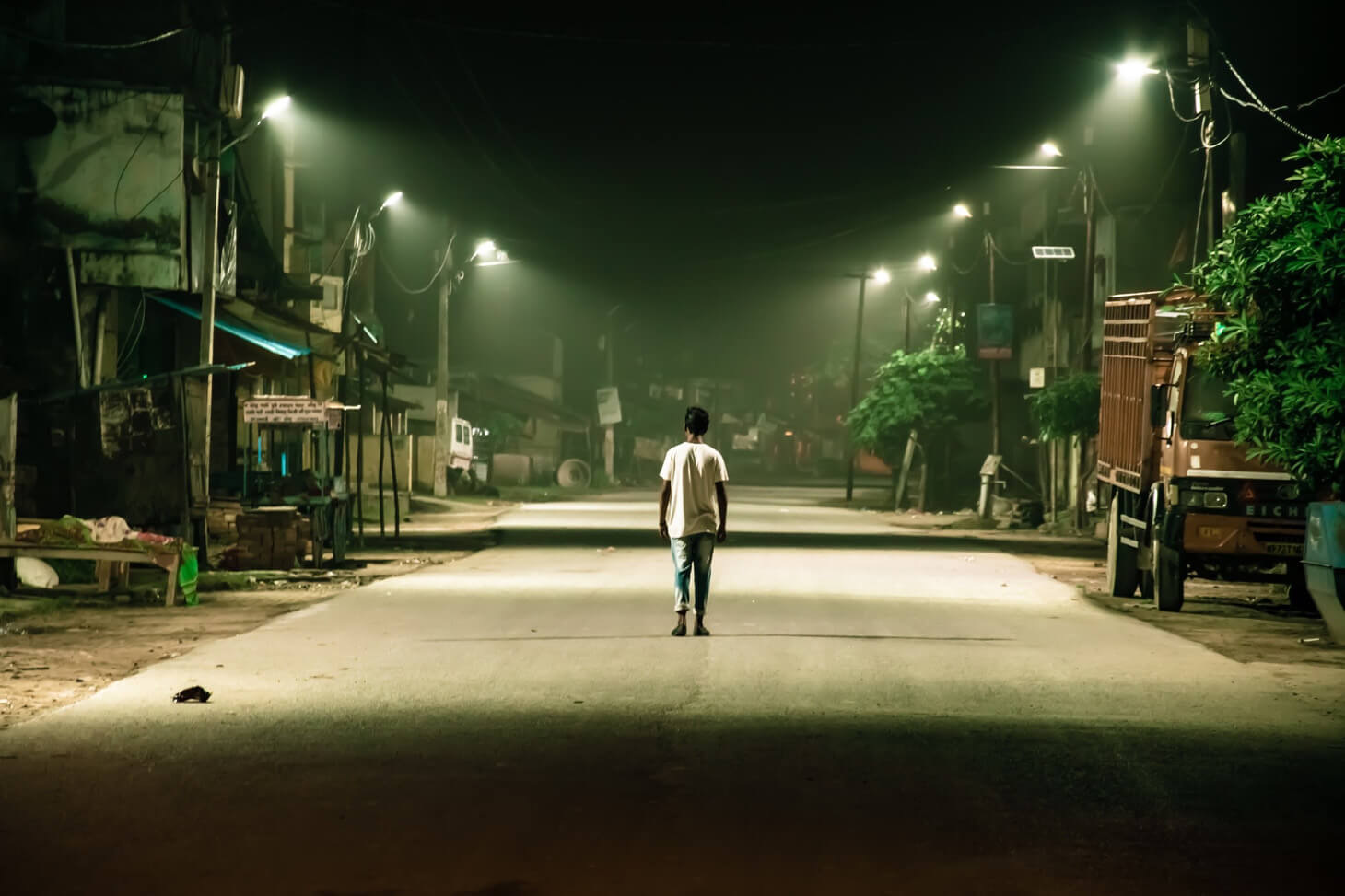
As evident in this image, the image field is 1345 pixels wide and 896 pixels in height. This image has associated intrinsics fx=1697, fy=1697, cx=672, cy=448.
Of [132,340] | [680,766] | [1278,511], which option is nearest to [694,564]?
[680,766]

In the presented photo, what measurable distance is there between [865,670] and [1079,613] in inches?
246

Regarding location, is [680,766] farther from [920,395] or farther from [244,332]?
[920,395]

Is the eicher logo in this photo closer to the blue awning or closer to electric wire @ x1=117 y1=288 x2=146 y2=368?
the blue awning

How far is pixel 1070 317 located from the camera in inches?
2012

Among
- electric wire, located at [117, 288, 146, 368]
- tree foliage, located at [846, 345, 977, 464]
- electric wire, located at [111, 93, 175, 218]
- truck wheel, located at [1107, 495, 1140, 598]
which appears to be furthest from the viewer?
tree foliage, located at [846, 345, 977, 464]

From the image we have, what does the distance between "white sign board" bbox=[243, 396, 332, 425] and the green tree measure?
32.9 metres

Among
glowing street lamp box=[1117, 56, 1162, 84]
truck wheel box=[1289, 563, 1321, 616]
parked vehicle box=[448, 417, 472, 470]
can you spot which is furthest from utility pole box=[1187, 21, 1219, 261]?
parked vehicle box=[448, 417, 472, 470]

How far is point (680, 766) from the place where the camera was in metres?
8.68

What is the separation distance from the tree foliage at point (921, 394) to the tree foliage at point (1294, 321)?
36.8 metres

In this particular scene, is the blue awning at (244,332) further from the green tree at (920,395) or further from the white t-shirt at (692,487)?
the green tree at (920,395)

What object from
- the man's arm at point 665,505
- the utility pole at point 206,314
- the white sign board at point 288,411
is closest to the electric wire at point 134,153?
the utility pole at point 206,314

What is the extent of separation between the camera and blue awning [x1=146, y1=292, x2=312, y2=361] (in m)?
26.0

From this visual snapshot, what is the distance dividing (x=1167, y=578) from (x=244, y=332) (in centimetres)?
1498

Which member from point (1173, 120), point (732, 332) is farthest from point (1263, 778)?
point (732, 332)
